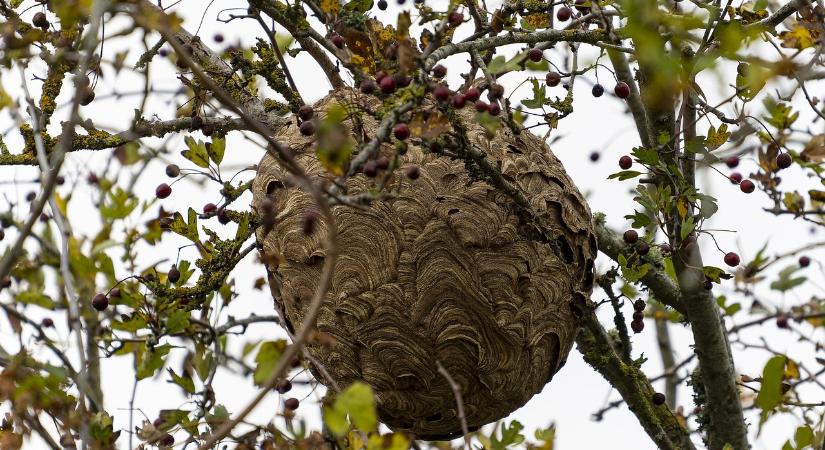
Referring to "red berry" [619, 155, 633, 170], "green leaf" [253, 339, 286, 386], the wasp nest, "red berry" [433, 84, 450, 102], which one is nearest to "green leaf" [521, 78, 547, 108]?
the wasp nest

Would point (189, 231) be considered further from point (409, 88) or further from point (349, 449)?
point (409, 88)

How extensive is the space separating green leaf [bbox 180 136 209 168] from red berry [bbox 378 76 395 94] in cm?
90

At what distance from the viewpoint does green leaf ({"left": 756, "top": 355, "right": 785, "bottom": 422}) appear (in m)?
2.39

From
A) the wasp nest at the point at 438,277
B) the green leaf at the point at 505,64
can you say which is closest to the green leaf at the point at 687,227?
the wasp nest at the point at 438,277

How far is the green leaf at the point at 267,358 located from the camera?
1770 mm

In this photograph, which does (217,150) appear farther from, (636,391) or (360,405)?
(636,391)

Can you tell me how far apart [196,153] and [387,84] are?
Result: 0.94 m

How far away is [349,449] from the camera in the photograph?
311 centimetres

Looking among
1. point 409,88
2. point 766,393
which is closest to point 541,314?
point 766,393

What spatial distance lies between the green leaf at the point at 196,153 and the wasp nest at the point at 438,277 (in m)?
0.19

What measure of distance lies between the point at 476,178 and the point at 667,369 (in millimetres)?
3648

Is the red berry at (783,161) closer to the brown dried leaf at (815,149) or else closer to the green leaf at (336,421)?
the brown dried leaf at (815,149)

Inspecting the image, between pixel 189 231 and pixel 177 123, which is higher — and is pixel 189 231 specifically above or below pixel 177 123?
below

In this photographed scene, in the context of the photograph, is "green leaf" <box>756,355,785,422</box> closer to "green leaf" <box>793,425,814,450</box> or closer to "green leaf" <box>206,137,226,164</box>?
"green leaf" <box>793,425,814,450</box>
